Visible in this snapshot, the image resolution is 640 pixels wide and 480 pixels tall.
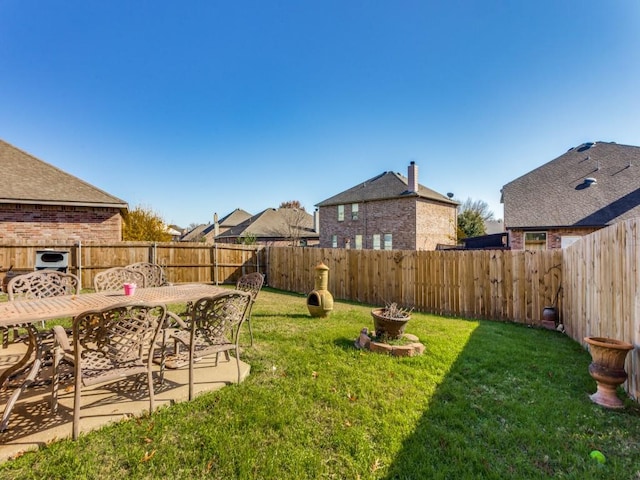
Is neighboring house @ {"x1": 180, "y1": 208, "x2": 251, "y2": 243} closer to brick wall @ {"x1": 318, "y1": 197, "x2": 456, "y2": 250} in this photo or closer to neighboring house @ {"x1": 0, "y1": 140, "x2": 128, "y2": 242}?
brick wall @ {"x1": 318, "y1": 197, "x2": 456, "y2": 250}

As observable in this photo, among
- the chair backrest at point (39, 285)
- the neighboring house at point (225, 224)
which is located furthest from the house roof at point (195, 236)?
the chair backrest at point (39, 285)

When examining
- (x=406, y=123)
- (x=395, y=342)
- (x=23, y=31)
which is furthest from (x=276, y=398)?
(x=406, y=123)

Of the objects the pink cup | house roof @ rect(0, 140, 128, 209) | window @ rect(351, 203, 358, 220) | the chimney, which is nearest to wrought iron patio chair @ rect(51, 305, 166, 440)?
the pink cup

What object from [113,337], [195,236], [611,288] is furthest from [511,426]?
[195,236]

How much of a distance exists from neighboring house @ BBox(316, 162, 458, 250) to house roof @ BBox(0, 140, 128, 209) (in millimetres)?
18155

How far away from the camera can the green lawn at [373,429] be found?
220cm

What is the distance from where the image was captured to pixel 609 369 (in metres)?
3.13

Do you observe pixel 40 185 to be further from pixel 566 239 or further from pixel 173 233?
pixel 173 233

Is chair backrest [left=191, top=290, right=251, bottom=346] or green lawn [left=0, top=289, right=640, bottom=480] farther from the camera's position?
chair backrest [left=191, top=290, right=251, bottom=346]

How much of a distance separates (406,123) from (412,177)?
958 cm

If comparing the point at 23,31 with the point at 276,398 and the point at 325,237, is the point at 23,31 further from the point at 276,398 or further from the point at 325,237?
the point at 325,237

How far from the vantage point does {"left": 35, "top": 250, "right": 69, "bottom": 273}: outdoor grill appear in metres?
9.98

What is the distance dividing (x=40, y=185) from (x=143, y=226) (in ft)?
32.2

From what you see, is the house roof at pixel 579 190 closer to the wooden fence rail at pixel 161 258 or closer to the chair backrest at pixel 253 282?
the wooden fence rail at pixel 161 258
